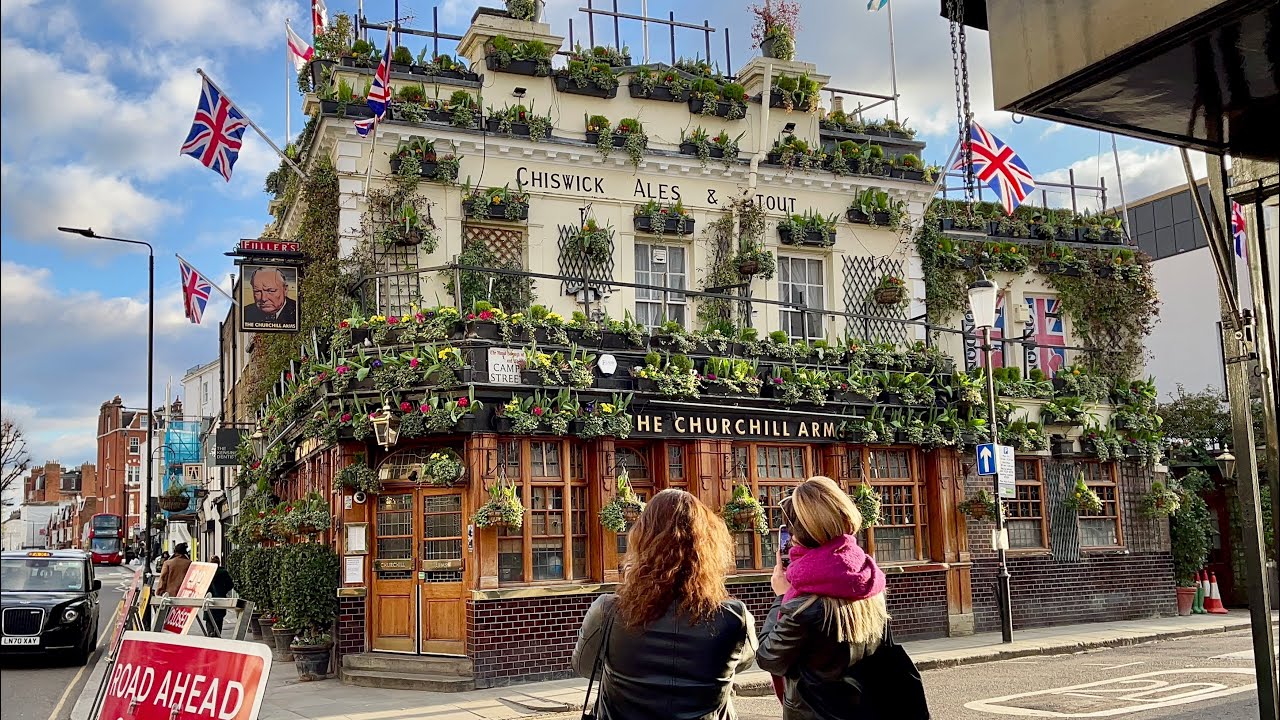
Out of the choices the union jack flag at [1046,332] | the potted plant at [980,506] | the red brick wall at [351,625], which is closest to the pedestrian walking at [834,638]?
the red brick wall at [351,625]

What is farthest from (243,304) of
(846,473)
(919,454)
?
(919,454)

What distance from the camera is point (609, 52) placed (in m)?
18.6

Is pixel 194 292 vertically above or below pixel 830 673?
above

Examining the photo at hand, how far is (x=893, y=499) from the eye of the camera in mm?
17578

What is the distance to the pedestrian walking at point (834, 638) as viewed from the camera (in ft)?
13.1

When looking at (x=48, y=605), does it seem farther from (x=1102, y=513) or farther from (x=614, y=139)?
(x=1102, y=513)

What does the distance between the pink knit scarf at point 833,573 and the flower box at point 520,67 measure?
14642 millimetres

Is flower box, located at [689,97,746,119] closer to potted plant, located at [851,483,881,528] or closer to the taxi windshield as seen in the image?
potted plant, located at [851,483,881,528]

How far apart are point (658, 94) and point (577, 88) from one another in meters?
1.45

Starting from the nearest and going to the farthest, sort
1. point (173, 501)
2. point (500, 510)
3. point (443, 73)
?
point (500, 510) < point (443, 73) < point (173, 501)

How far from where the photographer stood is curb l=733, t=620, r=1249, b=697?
13.2 metres

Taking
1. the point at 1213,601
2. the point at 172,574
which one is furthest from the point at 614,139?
the point at 1213,601

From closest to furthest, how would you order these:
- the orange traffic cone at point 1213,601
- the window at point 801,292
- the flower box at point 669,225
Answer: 1. the flower box at point 669,225
2. the window at point 801,292
3. the orange traffic cone at point 1213,601

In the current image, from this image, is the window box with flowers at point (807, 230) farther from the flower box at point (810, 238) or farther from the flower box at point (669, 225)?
the flower box at point (669, 225)
